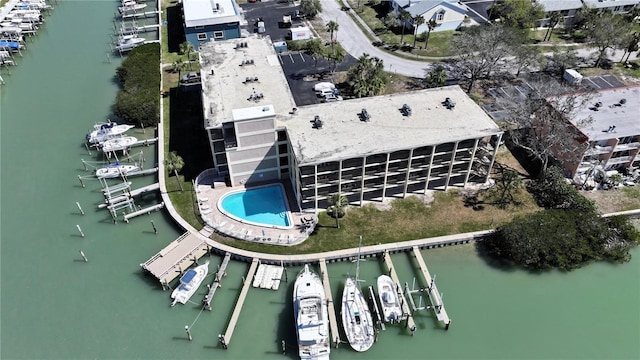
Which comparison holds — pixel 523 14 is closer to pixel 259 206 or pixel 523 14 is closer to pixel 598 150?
pixel 598 150

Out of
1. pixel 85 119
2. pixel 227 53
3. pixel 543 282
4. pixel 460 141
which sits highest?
pixel 227 53

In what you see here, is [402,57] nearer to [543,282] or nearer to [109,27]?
[543,282]

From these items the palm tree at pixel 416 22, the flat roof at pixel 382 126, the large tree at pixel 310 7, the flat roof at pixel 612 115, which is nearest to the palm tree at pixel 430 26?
the palm tree at pixel 416 22

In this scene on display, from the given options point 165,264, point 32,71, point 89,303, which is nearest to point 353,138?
point 165,264

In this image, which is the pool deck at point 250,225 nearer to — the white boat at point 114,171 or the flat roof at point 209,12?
the white boat at point 114,171

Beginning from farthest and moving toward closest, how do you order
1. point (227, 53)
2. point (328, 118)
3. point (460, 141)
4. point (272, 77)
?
point (227, 53) → point (272, 77) → point (328, 118) → point (460, 141)

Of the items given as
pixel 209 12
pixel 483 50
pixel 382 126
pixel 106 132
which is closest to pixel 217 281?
pixel 382 126

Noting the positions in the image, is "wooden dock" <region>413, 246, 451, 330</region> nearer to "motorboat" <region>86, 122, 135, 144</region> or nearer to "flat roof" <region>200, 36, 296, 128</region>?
"flat roof" <region>200, 36, 296, 128</region>

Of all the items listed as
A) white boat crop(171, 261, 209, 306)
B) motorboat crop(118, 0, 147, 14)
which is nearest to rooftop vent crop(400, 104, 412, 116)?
white boat crop(171, 261, 209, 306)
